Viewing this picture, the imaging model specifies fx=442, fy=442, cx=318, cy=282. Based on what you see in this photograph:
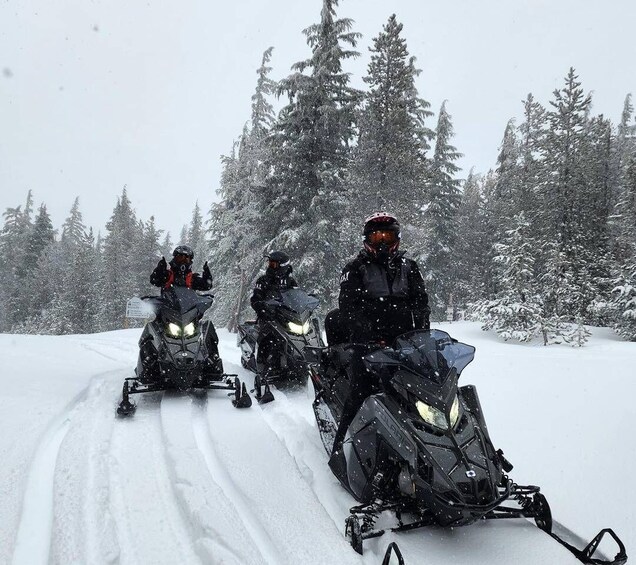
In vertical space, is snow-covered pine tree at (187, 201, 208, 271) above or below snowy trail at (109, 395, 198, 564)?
above

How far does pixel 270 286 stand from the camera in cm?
786

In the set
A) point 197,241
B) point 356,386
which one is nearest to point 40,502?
point 356,386

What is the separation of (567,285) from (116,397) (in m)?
18.9

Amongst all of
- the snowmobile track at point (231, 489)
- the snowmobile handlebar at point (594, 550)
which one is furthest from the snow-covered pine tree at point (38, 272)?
the snowmobile handlebar at point (594, 550)

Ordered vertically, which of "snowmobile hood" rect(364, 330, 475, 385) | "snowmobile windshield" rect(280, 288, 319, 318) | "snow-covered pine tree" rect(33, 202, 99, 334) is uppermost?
"snowmobile windshield" rect(280, 288, 319, 318)

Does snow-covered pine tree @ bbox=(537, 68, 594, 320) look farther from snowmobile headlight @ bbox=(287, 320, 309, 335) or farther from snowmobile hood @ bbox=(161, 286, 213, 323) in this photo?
snowmobile hood @ bbox=(161, 286, 213, 323)

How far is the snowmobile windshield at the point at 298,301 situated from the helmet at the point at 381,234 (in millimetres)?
3344

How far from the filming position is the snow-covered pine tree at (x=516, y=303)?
15.9 m

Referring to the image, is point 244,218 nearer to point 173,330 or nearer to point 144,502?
point 173,330

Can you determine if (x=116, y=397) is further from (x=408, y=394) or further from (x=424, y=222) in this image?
(x=424, y=222)

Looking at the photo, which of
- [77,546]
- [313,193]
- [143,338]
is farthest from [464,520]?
[313,193]

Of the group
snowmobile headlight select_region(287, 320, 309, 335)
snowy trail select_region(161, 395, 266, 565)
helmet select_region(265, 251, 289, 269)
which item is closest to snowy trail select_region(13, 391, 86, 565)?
snowy trail select_region(161, 395, 266, 565)

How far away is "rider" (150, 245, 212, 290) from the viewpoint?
6.86 metres

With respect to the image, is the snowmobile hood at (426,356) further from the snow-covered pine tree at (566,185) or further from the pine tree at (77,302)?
the pine tree at (77,302)
